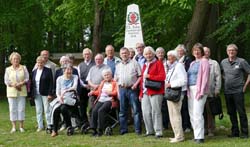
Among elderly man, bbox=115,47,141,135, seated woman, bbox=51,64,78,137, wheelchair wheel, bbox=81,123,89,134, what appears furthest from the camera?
wheelchair wheel, bbox=81,123,89,134

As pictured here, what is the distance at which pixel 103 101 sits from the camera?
9805 mm

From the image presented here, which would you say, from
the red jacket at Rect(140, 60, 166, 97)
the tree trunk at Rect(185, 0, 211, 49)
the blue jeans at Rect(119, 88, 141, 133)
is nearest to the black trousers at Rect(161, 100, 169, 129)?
the blue jeans at Rect(119, 88, 141, 133)

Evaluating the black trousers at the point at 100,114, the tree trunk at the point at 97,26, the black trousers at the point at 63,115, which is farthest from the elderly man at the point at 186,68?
the tree trunk at the point at 97,26

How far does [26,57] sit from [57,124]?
18.3 metres

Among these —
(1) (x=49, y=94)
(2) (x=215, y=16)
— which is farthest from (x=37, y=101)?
(2) (x=215, y=16)

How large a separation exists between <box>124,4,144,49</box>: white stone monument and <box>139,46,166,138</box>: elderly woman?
2360mm

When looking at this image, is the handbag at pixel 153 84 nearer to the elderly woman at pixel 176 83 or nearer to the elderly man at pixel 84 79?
the elderly woman at pixel 176 83

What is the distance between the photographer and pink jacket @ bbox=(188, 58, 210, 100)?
8500 millimetres

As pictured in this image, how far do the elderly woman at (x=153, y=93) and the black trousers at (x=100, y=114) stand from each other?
0.80 m

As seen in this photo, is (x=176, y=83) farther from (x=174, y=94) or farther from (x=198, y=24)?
(x=198, y=24)

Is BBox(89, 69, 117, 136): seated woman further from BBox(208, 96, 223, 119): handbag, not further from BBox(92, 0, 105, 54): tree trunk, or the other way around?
BBox(92, 0, 105, 54): tree trunk

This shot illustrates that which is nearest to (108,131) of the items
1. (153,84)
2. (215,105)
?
(153,84)

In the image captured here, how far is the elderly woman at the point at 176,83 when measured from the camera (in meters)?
8.65

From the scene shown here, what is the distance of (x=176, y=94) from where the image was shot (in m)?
8.64
